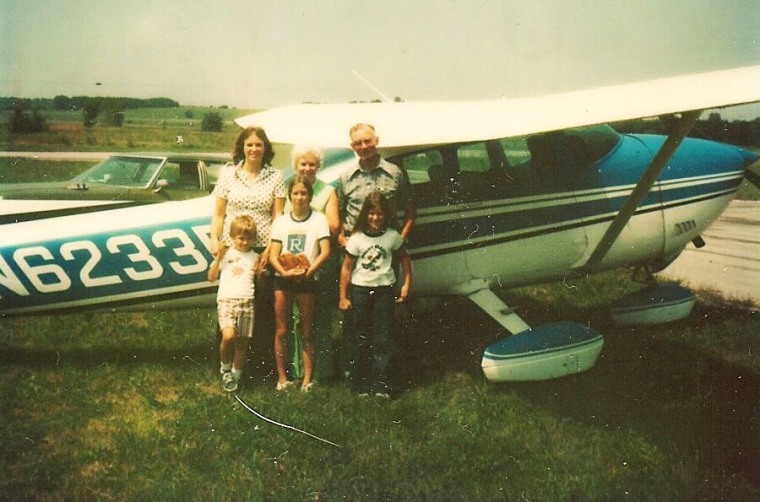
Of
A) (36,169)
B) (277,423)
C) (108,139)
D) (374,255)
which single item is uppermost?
(374,255)

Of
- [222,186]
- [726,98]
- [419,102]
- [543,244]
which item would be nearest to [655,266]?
[543,244]

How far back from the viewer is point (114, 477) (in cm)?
352

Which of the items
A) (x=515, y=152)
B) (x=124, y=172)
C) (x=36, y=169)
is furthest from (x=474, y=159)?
(x=36, y=169)

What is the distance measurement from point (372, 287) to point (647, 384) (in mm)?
2098

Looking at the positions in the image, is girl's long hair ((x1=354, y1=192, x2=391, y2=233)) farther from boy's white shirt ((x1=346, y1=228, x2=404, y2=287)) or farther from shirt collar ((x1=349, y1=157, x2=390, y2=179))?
shirt collar ((x1=349, y1=157, x2=390, y2=179))

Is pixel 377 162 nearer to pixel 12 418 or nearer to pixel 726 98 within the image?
pixel 726 98

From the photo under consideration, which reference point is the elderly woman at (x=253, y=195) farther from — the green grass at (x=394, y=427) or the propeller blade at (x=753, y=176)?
the propeller blade at (x=753, y=176)

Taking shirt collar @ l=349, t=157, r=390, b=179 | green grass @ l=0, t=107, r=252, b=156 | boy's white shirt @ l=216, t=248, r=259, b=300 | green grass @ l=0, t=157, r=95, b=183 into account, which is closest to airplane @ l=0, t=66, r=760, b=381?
shirt collar @ l=349, t=157, r=390, b=179

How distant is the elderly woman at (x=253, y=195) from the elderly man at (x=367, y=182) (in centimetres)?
42

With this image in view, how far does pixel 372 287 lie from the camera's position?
418cm

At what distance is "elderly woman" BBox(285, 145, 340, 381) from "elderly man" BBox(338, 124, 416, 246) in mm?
85

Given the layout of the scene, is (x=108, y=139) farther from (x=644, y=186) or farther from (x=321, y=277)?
(x=644, y=186)

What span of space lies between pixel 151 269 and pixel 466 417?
2288 millimetres

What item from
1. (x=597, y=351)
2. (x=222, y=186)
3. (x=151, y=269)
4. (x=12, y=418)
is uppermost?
(x=222, y=186)
